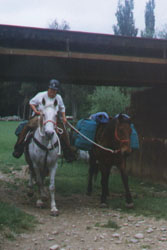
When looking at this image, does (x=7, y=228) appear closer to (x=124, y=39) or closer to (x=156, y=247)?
(x=156, y=247)

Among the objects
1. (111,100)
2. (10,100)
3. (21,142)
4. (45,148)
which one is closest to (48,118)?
(45,148)

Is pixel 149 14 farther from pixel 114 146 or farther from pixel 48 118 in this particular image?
pixel 48 118

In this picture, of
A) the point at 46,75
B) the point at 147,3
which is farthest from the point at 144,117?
the point at 147,3

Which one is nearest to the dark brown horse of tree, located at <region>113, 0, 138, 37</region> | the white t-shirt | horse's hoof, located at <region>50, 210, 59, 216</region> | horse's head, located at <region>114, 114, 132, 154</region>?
horse's head, located at <region>114, 114, 132, 154</region>

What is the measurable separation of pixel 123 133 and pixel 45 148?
173 centimetres

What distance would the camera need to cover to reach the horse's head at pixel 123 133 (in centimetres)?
897

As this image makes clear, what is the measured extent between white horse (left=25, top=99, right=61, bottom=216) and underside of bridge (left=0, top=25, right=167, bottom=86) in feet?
7.46

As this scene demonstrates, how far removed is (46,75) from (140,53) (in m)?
2.85

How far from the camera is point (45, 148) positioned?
28.8ft

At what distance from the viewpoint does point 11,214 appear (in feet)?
25.0

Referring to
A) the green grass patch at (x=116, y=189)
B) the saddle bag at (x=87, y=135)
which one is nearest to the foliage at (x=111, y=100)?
the green grass patch at (x=116, y=189)

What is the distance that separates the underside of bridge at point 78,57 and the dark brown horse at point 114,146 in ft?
6.89

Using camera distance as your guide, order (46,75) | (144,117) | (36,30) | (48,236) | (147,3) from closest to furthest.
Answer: (48,236), (36,30), (46,75), (144,117), (147,3)

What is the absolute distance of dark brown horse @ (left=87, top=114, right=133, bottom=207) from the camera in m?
9.04
